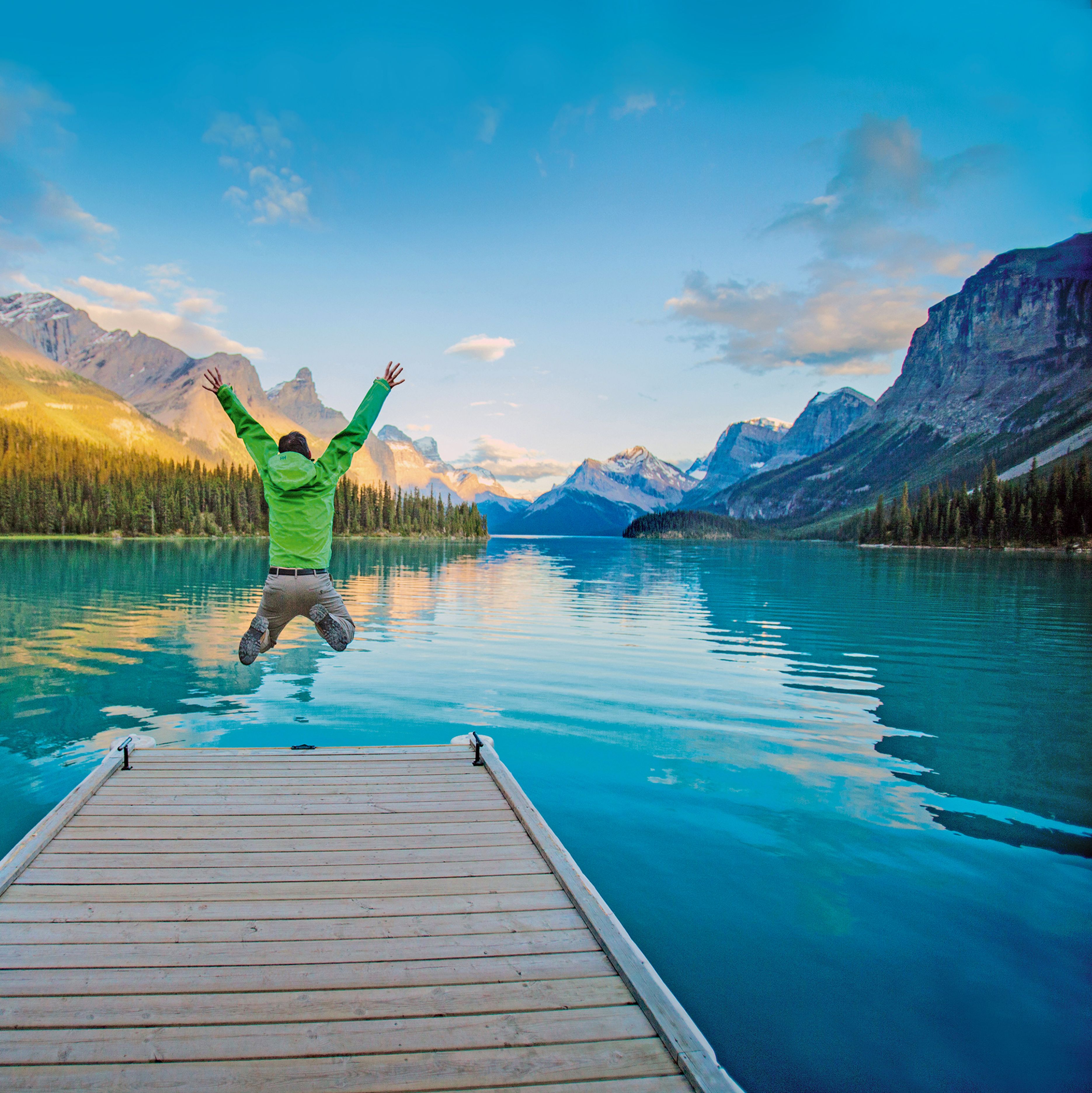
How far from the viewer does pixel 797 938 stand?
756cm

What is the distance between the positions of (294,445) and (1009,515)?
16938cm

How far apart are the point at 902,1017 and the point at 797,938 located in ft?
4.31

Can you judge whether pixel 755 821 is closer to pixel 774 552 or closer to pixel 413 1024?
pixel 413 1024

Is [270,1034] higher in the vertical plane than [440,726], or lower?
higher

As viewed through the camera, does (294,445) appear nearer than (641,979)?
No

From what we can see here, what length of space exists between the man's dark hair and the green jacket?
0.09 m

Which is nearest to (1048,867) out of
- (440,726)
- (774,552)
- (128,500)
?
(440,726)

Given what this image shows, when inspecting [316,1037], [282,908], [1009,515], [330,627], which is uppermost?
[1009,515]

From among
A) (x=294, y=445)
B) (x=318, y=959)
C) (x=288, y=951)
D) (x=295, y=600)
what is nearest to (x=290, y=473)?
(x=294, y=445)

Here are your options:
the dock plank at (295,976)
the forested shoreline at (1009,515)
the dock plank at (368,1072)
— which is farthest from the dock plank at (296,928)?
→ the forested shoreline at (1009,515)

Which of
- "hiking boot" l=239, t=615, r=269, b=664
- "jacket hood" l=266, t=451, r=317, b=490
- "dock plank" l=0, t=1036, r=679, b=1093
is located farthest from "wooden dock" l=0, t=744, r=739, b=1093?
"jacket hood" l=266, t=451, r=317, b=490

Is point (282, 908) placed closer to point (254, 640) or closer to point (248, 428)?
point (254, 640)

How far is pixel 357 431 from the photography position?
913 centimetres

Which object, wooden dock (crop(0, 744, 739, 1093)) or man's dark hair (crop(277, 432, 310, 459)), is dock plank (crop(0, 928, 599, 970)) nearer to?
wooden dock (crop(0, 744, 739, 1093))
